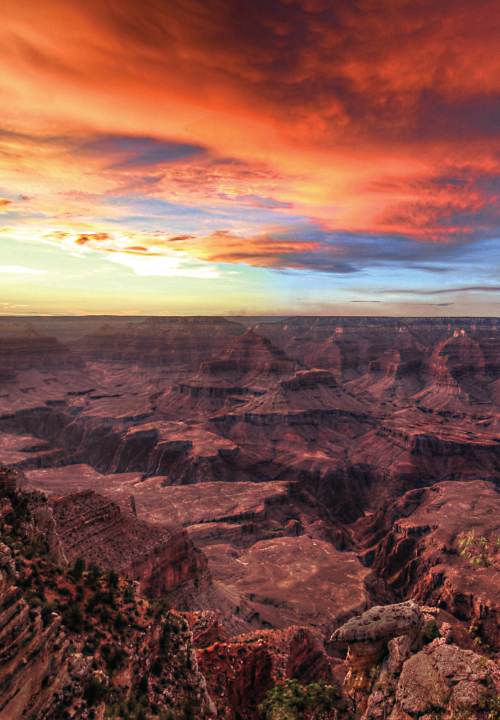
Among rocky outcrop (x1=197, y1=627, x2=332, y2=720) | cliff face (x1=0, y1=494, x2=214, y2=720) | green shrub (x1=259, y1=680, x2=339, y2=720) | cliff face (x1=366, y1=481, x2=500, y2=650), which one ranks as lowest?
cliff face (x1=366, y1=481, x2=500, y2=650)

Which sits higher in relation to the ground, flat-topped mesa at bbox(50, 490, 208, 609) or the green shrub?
the green shrub

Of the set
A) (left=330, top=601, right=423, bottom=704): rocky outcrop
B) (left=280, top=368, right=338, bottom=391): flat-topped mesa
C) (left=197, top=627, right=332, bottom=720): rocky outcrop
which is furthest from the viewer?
(left=280, top=368, right=338, bottom=391): flat-topped mesa

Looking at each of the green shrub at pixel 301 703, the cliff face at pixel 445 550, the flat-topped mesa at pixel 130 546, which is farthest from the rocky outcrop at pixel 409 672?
the cliff face at pixel 445 550

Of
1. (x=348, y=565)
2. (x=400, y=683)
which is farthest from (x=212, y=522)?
(x=400, y=683)

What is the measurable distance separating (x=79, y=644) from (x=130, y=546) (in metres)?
30.2

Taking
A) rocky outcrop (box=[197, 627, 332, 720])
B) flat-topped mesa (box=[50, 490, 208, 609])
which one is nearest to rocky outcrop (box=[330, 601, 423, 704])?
rocky outcrop (box=[197, 627, 332, 720])

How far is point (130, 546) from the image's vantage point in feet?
150

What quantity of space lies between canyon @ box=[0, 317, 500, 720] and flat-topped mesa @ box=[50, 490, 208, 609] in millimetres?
166

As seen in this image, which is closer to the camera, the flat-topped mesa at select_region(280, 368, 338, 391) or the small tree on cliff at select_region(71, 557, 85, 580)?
the small tree on cliff at select_region(71, 557, 85, 580)

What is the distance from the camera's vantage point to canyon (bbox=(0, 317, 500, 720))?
2338 centimetres

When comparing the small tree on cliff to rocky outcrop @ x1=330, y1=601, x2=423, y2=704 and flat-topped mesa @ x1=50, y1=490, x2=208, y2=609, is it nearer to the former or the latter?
rocky outcrop @ x1=330, y1=601, x2=423, y2=704

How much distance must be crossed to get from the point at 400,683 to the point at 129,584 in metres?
14.6

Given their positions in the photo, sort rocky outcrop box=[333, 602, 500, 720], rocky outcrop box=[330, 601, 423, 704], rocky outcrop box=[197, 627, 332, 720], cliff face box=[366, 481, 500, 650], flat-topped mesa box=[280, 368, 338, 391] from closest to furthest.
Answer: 1. rocky outcrop box=[333, 602, 500, 720]
2. rocky outcrop box=[330, 601, 423, 704]
3. rocky outcrop box=[197, 627, 332, 720]
4. cliff face box=[366, 481, 500, 650]
5. flat-topped mesa box=[280, 368, 338, 391]

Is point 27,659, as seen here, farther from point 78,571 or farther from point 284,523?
point 284,523
